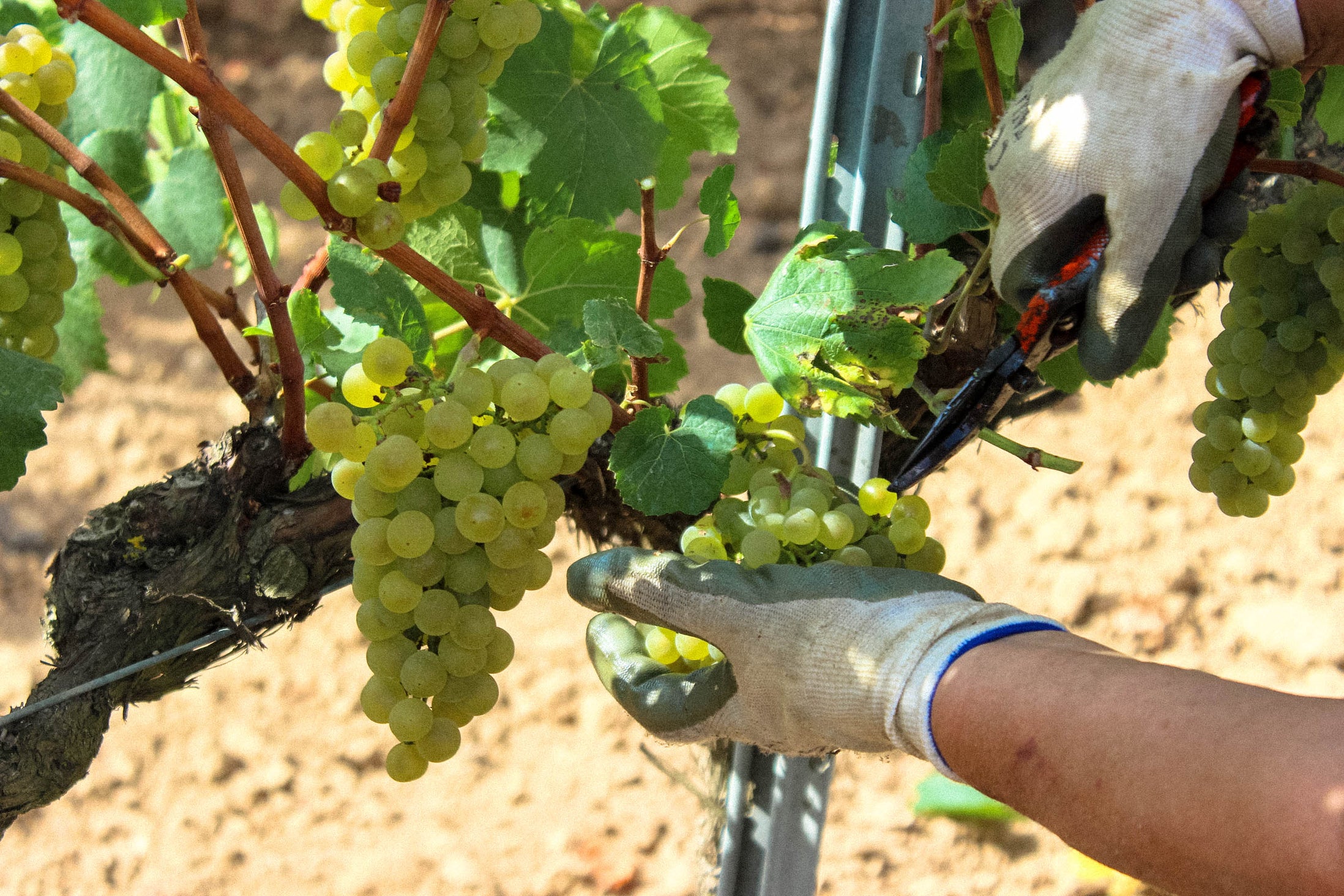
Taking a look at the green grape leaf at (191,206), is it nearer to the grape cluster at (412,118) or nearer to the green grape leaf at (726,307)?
the grape cluster at (412,118)

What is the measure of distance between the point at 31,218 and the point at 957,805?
68.2 inches

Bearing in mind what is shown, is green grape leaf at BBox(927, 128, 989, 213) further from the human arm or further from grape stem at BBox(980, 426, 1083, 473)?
the human arm

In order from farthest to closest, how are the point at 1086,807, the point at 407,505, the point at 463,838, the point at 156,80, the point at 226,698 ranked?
the point at 226,698 < the point at 463,838 < the point at 156,80 < the point at 407,505 < the point at 1086,807

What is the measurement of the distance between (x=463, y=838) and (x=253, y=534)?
1.30m

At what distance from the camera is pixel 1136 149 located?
2.11ft

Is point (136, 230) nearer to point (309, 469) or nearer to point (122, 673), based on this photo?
point (309, 469)

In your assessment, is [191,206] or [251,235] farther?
[191,206]

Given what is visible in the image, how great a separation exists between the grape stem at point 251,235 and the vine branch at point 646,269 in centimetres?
22

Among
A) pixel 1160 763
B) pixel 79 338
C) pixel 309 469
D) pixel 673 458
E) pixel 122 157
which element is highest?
pixel 122 157

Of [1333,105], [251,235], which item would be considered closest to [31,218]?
[251,235]

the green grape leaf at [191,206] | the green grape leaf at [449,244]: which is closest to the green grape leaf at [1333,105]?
the green grape leaf at [449,244]

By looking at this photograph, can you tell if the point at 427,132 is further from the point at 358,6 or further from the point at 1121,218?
the point at 1121,218

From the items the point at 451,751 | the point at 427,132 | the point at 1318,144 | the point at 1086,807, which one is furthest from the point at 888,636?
the point at 1318,144

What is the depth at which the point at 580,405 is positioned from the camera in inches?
23.8
